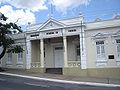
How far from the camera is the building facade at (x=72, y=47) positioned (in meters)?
24.2

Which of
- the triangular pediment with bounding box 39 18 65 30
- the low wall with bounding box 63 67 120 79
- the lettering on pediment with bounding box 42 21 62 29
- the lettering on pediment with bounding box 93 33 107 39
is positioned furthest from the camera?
the lettering on pediment with bounding box 42 21 62 29

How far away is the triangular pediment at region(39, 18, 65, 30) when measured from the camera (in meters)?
26.8

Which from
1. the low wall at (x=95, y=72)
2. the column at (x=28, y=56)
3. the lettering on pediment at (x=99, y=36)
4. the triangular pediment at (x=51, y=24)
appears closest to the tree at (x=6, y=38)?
the column at (x=28, y=56)


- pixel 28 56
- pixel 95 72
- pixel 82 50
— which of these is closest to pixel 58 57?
pixel 28 56

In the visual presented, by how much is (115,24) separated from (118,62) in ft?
12.7

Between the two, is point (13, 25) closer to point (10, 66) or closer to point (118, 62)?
point (10, 66)

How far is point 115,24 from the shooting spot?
24.0 metres

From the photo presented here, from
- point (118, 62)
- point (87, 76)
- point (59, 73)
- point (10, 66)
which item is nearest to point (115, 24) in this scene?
point (118, 62)

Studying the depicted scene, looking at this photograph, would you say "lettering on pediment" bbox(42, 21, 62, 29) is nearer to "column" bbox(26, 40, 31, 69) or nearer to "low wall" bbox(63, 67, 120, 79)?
"column" bbox(26, 40, 31, 69)

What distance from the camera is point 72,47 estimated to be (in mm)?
27578

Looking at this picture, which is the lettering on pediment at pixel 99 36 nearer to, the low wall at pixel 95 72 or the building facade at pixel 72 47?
the building facade at pixel 72 47

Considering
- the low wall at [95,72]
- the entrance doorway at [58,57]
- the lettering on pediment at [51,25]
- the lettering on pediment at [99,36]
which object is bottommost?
the low wall at [95,72]

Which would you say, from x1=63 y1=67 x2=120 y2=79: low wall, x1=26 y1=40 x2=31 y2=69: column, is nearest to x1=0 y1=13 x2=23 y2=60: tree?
x1=26 y1=40 x2=31 y2=69: column

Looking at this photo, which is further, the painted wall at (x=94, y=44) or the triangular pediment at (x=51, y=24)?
the triangular pediment at (x=51, y=24)
